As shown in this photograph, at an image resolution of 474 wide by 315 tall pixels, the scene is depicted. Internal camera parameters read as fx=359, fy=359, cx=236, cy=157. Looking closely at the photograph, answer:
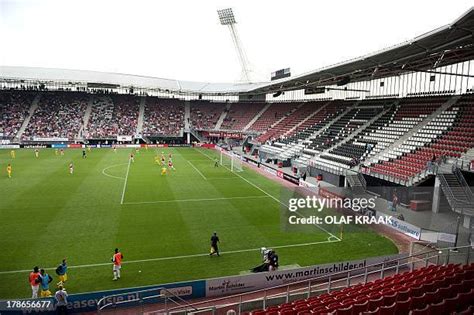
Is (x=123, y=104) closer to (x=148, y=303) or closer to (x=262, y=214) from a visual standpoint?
(x=262, y=214)

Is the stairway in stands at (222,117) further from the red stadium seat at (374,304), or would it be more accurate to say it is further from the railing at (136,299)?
the red stadium seat at (374,304)

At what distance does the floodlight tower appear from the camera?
74.2 metres

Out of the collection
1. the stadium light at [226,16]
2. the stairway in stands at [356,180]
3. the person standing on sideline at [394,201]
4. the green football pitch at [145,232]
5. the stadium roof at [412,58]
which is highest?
the stadium light at [226,16]

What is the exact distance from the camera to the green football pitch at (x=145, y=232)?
14.4m

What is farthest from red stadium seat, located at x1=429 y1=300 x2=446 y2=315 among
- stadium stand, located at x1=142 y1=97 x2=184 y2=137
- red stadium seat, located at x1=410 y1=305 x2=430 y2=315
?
stadium stand, located at x1=142 y1=97 x2=184 y2=137

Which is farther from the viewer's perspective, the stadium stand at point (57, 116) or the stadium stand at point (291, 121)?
the stadium stand at point (57, 116)

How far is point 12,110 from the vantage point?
65312mm

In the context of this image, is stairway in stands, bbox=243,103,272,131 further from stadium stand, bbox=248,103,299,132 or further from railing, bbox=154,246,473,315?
railing, bbox=154,246,473,315

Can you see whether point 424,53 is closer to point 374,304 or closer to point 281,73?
point 374,304

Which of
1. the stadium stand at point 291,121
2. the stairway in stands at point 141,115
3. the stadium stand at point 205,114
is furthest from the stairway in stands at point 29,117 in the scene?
the stadium stand at point 291,121

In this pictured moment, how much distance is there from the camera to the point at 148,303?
468 inches

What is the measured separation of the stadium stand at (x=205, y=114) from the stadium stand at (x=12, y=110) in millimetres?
31026

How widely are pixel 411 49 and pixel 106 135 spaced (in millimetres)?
55108

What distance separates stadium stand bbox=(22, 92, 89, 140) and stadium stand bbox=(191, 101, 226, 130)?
856 inches
